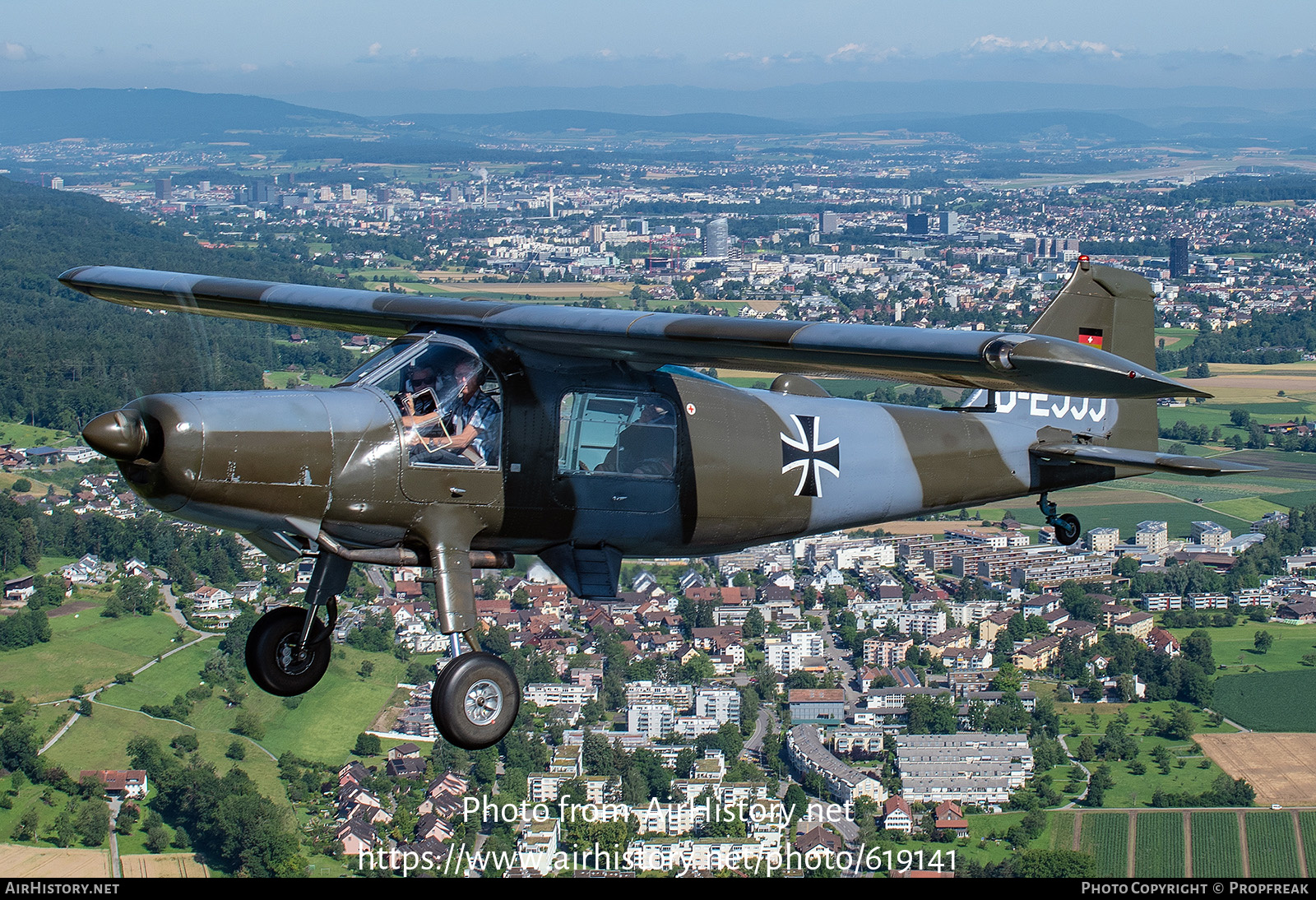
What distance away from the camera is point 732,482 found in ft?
42.0

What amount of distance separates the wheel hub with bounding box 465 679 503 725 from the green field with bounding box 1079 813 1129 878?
115 feet

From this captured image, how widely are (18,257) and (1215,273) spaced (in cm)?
13630

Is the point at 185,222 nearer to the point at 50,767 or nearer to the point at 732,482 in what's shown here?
the point at 50,767

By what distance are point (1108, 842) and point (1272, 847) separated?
5.61m

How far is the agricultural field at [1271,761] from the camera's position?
166 ft

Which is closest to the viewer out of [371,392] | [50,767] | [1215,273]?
[371,392]

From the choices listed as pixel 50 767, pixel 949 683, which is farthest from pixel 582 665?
pixel 50 767

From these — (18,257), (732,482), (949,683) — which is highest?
(732,482)

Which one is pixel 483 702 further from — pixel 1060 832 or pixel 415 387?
pixel 1060 832

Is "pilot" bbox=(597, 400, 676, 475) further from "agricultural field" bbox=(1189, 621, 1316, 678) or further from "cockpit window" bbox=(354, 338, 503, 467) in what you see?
"agricultural field" bbox=(1189, 621, 1316, 678)

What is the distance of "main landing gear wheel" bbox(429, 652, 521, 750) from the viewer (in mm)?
10961

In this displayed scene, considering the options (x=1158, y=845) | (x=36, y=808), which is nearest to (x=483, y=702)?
(x=1158, y=845)

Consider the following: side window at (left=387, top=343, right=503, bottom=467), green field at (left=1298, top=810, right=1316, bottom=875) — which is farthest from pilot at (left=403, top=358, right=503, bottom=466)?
green field at (left=1298, top=810, right=1316, bottom=875)

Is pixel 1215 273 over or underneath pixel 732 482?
underneath
